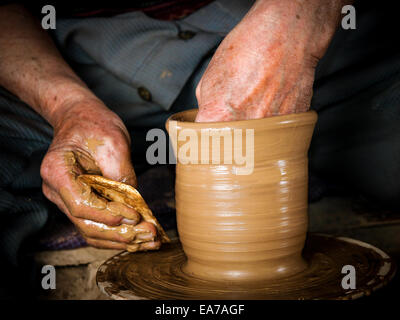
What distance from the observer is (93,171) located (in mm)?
1146

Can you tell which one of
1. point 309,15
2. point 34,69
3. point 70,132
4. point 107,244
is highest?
point 309,15

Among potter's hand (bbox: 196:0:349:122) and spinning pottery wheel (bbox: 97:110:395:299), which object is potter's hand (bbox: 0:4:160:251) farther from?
potter's hand (bbox: 196:0:349:122)

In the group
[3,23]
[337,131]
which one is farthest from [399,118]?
[3,23]

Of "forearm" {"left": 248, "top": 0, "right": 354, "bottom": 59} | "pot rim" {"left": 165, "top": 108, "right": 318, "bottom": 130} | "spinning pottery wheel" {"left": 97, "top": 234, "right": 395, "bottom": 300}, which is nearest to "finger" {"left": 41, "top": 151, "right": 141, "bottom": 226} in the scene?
"spinning pottery wheel" {"left": 97, "top": 234, "right": 395, "bottom": 300}

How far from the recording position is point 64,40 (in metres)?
1.59

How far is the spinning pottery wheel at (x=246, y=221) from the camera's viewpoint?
841 millimetres

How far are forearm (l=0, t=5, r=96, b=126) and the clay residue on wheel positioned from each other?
33cm

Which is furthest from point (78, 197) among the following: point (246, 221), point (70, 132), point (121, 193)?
point (246, 221)

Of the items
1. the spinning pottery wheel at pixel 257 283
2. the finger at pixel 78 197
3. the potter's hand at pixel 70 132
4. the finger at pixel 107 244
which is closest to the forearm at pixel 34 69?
the potter's hand at pixel 70 132

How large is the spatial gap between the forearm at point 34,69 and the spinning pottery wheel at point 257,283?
52cm

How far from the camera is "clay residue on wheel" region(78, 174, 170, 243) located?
3.43 ft

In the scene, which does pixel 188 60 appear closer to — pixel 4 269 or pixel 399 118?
pixel 399 118

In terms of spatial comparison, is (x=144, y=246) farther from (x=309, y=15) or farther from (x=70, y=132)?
(x=309, y=15)

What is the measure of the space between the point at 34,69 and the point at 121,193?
59 centimetres
